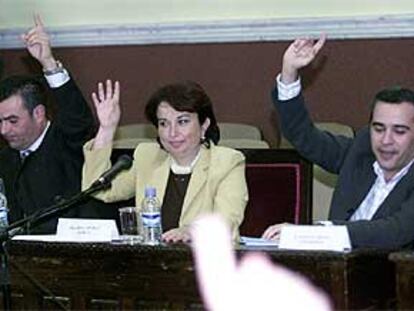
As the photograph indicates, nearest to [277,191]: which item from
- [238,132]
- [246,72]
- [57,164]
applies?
[57,164]

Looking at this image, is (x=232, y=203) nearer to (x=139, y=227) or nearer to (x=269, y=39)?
(x=139, y=227)

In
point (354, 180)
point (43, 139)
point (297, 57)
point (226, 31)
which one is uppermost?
point (226, 31)

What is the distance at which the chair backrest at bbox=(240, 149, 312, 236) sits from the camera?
4016mm

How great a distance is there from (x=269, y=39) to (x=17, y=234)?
278cm

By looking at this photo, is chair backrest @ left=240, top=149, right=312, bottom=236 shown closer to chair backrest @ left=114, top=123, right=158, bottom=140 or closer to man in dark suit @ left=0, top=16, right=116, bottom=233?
man in dark suit @ left=0, top=16, right=116, bottom=233

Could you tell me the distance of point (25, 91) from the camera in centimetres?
436

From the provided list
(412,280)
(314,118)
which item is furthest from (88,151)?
(314,118)

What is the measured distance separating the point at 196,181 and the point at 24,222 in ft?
2.83

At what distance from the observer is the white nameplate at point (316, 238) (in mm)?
2945

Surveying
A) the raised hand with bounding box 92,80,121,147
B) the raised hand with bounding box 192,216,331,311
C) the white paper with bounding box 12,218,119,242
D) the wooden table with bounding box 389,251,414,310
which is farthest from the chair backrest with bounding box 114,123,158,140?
the wooden table with bounding box 389,251,414,310

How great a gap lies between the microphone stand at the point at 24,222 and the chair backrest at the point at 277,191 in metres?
1.01

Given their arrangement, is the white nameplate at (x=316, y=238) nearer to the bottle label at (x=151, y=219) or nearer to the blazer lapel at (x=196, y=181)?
the bottle label at (x=151, y=219)

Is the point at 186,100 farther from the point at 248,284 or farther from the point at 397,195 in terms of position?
the point at 248,284

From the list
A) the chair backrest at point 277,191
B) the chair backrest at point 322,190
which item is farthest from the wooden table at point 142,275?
the chair backrest at point 322,190
